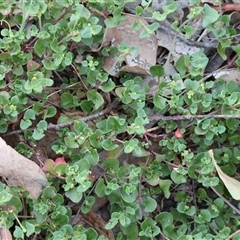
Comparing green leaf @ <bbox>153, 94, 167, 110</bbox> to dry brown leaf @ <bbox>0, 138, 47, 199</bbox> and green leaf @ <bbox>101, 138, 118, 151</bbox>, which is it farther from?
dry brown leaf @ <bbox>0, 138, 47, 199</bbox>

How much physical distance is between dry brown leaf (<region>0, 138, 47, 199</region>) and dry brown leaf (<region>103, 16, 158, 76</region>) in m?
0.49

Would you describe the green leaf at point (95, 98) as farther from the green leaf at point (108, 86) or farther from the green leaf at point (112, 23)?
the green leaf at point (112, 23)

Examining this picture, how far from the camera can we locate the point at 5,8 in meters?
1.87

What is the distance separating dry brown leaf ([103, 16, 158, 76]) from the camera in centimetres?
199

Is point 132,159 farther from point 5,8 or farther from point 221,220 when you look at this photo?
point 5,8

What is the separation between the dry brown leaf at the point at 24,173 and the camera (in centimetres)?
176

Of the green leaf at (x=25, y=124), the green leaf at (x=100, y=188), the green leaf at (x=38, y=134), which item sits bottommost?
the green leaf at (x=100, y=188)

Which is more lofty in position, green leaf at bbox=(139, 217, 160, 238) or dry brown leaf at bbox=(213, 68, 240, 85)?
dry brown leaf at bbox=(213, 68, 240, 85)

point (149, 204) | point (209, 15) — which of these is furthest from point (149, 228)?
point (209, 15)

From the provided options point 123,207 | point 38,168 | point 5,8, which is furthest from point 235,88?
point 5,8

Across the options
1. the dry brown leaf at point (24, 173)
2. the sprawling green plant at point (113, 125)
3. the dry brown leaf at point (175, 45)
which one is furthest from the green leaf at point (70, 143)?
the dry brown leaf at point (175, 45)

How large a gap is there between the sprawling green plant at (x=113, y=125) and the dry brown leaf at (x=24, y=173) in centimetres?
3

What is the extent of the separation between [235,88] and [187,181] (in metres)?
0.42

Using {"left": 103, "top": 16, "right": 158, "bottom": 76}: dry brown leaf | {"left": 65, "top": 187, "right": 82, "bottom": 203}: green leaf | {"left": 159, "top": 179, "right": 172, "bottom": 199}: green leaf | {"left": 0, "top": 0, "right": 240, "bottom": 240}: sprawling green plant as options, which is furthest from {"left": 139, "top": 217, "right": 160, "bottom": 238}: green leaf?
{"left": 103, "top": 16, "right": 158, "bottom": 76}: dry brown leaf
